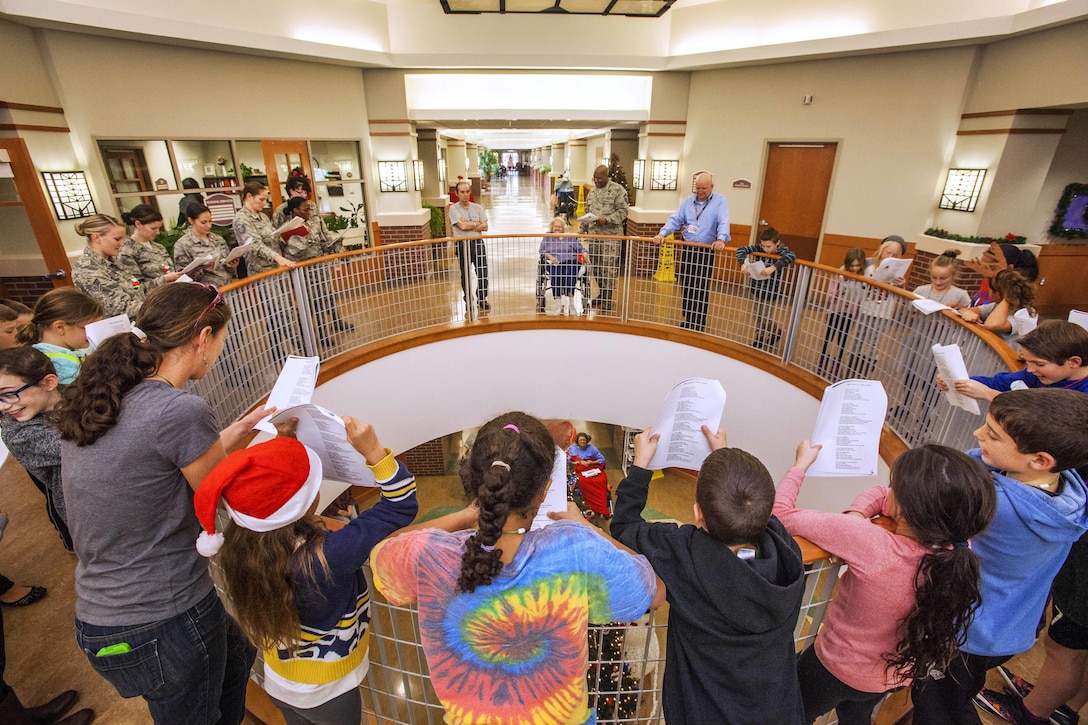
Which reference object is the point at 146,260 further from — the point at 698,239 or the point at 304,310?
the point at 698,239

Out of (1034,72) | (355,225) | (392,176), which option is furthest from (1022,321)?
(355,225)

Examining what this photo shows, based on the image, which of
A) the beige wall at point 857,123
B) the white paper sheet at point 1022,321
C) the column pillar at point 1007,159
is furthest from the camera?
the beige wall at point 857,123

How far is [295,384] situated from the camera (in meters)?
2.47

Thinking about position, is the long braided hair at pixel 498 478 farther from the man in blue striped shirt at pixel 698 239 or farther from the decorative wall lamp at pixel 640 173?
the decorative wall lamp at pixel 640 173

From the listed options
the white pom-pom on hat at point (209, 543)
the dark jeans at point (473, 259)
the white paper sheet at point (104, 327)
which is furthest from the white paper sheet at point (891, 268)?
the white paper sheet at point (104, 327)

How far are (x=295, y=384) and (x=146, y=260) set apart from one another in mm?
2374

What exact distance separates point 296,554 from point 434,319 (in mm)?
4700

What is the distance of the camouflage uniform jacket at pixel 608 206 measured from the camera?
6.62m

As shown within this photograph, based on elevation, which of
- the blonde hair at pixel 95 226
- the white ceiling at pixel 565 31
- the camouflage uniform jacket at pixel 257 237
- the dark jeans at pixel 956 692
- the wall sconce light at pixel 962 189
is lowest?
the dark jeans at pixel 956 692

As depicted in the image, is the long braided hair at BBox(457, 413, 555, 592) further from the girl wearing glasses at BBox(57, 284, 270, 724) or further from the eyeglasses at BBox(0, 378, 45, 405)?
the eyeglasses at BBox(0, 378, 45, 405)

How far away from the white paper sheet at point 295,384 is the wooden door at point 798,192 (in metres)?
7.52

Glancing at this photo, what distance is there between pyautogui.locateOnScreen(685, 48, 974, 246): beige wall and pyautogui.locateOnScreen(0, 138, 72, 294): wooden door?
8582 millimetres

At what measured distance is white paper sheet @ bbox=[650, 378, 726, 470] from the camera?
198 centimetres

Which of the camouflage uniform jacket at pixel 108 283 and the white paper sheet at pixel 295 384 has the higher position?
the camouflage uniform jacket at pixel 108 283
